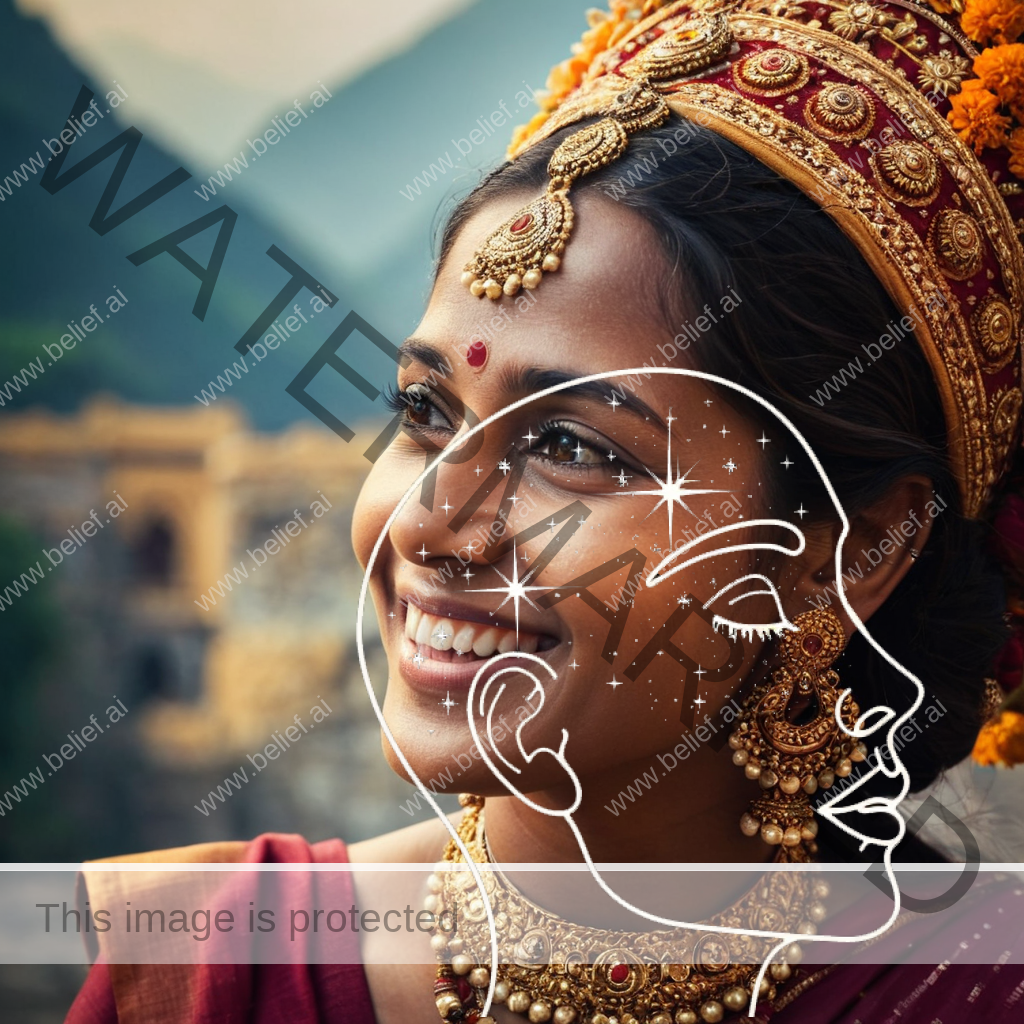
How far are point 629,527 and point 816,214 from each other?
0.52 meters

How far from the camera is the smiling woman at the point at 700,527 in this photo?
1.38 m

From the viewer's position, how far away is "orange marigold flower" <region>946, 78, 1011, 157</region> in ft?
5.10

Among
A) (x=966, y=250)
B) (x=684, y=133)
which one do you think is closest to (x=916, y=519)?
(x=966, y=250)

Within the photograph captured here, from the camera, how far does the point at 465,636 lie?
1.40 meters

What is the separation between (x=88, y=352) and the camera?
639 centimetres

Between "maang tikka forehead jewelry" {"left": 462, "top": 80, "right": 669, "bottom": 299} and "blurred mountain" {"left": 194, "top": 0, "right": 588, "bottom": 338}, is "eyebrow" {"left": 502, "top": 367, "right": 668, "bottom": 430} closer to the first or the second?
"maang tikka forehead jewelry" {"left": 462, "top": 80, "right": 669, "bottom": 299}

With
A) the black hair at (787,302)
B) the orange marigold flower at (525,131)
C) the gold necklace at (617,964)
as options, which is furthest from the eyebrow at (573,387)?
the gold necklace at (617,964)

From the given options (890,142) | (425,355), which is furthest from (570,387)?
(890,142)

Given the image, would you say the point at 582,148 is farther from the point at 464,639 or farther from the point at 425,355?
the point at 464,639

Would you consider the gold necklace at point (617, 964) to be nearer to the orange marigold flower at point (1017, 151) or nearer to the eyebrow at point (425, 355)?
the eyebrow at point (425, 355)

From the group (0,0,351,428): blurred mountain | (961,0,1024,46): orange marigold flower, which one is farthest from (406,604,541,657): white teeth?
(0,0,351,428): blurred mountain

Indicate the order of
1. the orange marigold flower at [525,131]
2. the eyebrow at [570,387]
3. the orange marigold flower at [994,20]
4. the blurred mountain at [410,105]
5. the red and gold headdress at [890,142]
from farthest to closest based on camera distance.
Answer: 1. the blurred mountain at [410,105]
2. the orange marigold flower at [525,131]
3. the orange marigold flower at [994,20]
4. the red and gold headdress at [890,142]
5. the eyebrow at [570,387]

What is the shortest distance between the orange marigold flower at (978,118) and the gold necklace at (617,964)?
3.72 ft

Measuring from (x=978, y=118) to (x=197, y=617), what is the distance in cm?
599
